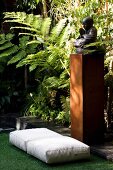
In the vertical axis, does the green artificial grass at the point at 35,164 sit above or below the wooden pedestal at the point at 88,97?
below

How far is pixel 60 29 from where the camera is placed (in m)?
7.07

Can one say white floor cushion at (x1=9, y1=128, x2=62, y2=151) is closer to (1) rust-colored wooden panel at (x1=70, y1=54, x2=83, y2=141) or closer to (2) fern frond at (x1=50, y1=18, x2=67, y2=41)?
(1) rust-colored wooden panel at (x1=70, y1=54, x2=83, y2=141)

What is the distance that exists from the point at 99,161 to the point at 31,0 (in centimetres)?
414

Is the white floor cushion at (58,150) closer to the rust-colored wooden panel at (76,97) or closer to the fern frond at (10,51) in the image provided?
the rust-colored wooden panel at (76,97)

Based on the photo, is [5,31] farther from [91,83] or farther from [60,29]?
[91,83]

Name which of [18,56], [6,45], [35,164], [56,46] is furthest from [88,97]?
[6,45]

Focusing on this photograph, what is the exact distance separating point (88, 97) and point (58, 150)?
3.29ft

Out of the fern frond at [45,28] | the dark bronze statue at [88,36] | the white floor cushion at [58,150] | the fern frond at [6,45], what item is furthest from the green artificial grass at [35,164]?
the fern frond at [6,45]

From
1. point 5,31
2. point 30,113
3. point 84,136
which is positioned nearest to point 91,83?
point 84,136

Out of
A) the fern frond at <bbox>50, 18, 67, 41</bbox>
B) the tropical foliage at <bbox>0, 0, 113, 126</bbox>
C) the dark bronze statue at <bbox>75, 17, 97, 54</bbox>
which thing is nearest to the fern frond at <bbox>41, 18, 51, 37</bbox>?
the tropical foliage at <bbox>0, 0, 113, 126</bbox>

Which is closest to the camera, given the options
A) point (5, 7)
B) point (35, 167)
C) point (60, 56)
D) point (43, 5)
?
point (35, 167)

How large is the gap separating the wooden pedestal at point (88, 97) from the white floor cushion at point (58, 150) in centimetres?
54

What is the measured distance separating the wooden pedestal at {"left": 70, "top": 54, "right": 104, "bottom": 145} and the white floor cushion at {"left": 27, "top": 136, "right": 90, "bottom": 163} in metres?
0.54

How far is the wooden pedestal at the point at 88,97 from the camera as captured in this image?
5.48 meters
